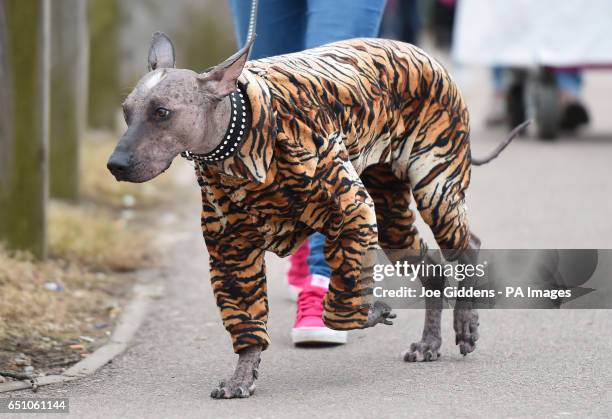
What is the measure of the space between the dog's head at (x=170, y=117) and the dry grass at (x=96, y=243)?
285cm

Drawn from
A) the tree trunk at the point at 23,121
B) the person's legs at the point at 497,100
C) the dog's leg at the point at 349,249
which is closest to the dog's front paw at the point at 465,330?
the dog's leg at the point at 349,249

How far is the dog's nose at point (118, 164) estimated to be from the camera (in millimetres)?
3666

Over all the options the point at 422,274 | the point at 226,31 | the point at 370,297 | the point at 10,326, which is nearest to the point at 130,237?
the point at 10,326

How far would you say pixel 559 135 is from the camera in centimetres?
1159

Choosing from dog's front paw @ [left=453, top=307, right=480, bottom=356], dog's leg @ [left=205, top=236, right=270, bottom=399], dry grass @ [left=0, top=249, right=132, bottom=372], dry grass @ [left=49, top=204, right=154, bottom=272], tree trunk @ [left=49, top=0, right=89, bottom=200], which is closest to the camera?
dog's leg @ [left=205, top=236, right=270, bottom=399]

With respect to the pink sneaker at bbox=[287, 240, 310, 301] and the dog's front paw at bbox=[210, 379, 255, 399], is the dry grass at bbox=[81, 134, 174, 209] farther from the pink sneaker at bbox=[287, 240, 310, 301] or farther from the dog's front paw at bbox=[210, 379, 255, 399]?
the dog's front paw at bbox=[210, 379, 255, 399]

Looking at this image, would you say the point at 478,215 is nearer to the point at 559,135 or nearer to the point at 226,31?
the point at 559,135

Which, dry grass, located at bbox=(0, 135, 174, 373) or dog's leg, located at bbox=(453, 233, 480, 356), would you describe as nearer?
dog's leg, located at bbox=(453, 233, 480, 356)

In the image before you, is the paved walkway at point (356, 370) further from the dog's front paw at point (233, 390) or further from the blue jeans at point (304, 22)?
the blue jeans at point (304, 22)

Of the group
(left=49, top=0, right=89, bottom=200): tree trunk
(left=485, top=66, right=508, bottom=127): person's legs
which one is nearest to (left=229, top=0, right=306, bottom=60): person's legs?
(left=49, top=0, right=89, bottom=200): tree trunk

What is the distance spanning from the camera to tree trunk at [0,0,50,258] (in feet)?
19.8

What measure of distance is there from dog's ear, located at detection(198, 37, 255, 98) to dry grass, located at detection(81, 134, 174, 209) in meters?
4.55

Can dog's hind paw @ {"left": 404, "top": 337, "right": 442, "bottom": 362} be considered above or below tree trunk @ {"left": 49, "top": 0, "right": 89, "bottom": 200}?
below

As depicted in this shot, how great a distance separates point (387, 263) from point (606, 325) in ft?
3.18
